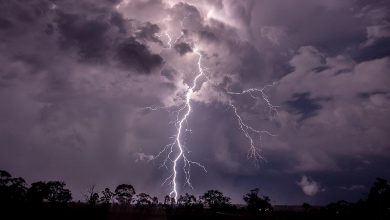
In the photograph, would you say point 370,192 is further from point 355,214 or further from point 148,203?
point 148,203

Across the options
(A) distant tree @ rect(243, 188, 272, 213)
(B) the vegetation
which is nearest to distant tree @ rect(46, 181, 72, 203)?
(B) the vegetation

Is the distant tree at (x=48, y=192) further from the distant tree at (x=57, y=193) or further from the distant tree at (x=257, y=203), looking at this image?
the distant tree at (x=257, y=203)

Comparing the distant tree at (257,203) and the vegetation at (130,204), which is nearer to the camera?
the vegetation at (130,204)

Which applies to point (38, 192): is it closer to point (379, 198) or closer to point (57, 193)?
point (57, 193)

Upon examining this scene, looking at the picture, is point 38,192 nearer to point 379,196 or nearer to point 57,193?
point 57,193

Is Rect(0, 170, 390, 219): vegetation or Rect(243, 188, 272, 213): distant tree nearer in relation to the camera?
Rect(0, 170, 390, 219): vegetation

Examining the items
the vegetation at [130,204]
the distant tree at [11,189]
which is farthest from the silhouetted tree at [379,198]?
the distant tree at [11,189]

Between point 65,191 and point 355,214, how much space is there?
3837cm

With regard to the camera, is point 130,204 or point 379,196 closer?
point 379,196

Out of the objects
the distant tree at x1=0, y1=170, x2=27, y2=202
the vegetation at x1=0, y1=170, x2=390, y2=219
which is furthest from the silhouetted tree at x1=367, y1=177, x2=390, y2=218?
the distant tree at x1=0, y1=170, x2=27, y2=202

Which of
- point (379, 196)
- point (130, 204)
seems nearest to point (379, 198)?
point (379, 196)

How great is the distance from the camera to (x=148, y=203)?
6266 centimetres

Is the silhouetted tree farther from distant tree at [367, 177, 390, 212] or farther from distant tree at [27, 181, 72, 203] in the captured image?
distant tree at [27, 181, 72, 203]

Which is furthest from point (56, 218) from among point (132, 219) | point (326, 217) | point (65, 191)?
point (326, 217)
